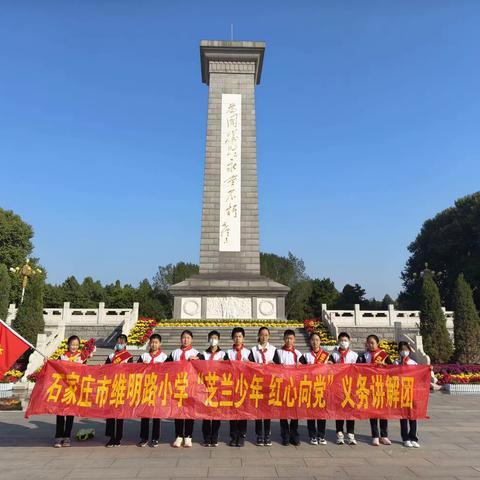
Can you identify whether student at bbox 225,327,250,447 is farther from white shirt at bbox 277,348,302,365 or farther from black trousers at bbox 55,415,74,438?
black trousers at bbox 55,415,74,438

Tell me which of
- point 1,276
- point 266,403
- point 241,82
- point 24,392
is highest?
point 241,82

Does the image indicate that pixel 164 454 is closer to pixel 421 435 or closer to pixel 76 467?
pixel 76 467

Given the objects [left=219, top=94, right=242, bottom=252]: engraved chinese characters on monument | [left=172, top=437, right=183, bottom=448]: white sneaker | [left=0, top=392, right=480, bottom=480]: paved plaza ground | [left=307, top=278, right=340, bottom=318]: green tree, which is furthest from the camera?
[left=307, top=278, right=340, bottom=318]: green tree

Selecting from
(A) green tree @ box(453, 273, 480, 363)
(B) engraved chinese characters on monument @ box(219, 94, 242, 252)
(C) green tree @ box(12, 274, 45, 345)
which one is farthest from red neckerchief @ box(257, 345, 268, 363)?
(B) engraved chinese characters on monument @ box(219, 94, 242, 252)

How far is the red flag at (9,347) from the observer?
202 inches

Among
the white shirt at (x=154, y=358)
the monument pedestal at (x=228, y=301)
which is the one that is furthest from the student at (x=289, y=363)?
the monument pedestal at (x=228, y=301)

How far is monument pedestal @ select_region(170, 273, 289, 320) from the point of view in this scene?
56.3 feet

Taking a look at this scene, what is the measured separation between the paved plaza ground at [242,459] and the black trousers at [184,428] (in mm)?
175

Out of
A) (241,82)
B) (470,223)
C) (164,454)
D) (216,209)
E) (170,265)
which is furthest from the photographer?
(170,265)

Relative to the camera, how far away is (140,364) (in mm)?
5316

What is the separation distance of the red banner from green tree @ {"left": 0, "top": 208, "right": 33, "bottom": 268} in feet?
88.7

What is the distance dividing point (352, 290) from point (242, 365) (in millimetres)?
29102

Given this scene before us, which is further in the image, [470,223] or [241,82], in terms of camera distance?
[470,223]

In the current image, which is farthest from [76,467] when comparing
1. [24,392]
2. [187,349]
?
[24,392]
